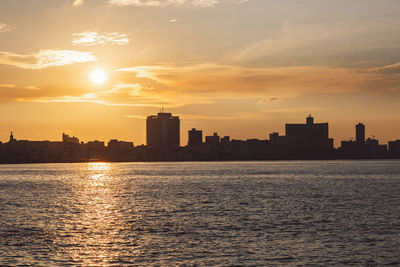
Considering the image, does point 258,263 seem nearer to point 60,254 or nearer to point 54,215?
point 60,254

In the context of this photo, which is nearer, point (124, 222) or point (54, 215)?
point (124, 222)

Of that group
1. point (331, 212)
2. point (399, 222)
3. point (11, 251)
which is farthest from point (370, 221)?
point (11, 251)

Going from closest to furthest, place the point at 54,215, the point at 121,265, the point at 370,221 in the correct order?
the point at 121,265 < the point at 370,221 < the point at 54,215

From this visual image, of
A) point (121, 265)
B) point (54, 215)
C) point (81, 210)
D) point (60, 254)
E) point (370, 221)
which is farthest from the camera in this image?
point (81, 210)

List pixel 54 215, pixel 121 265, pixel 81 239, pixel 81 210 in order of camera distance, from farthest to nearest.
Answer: pixel 81 210 < pixel 54 215 < pixel 81 239 < pixel 121 265

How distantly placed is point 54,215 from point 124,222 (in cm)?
1532

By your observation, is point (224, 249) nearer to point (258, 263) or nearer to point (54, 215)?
point (258, 263)

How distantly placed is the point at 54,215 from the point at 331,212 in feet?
139

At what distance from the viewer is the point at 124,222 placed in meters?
71.1

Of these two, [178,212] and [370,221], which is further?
[178,212]

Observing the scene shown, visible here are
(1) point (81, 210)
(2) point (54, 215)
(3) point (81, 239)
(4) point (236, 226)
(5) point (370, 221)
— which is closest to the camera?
(3) point (81, 239)

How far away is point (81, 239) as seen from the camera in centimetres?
5597

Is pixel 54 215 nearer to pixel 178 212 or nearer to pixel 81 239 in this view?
pixel 178 212

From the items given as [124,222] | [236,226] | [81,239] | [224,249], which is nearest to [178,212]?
[124,222]
